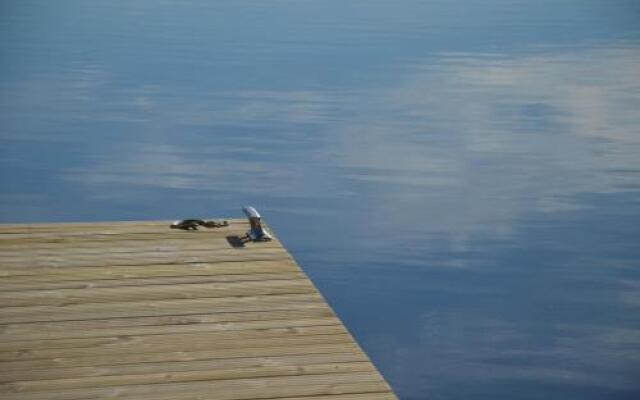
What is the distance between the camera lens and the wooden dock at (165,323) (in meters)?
3.35

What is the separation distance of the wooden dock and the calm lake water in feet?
3.59

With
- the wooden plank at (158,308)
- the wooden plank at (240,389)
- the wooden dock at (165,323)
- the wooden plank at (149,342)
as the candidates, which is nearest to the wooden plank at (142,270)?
the wooden dock at (165,323)

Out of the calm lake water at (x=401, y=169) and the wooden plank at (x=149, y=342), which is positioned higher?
the calm lake water at (x=401, y=169)

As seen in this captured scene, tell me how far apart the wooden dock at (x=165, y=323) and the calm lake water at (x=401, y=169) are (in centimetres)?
110

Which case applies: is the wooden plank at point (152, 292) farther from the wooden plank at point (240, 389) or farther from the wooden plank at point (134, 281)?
the wooden plank at point (240, 389)

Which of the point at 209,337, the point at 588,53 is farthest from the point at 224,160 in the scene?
the point at 588,53

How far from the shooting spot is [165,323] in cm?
387

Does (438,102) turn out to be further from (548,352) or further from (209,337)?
(209,337)

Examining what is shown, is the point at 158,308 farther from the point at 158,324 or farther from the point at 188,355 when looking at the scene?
the point at 188,355

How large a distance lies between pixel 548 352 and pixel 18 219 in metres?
3.62

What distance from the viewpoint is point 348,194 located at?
8.46 meters

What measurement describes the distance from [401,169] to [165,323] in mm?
5600

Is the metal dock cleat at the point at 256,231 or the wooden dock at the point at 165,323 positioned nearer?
the wooden dock at the point at 165,323

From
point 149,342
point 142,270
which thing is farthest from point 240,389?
point 142,270
